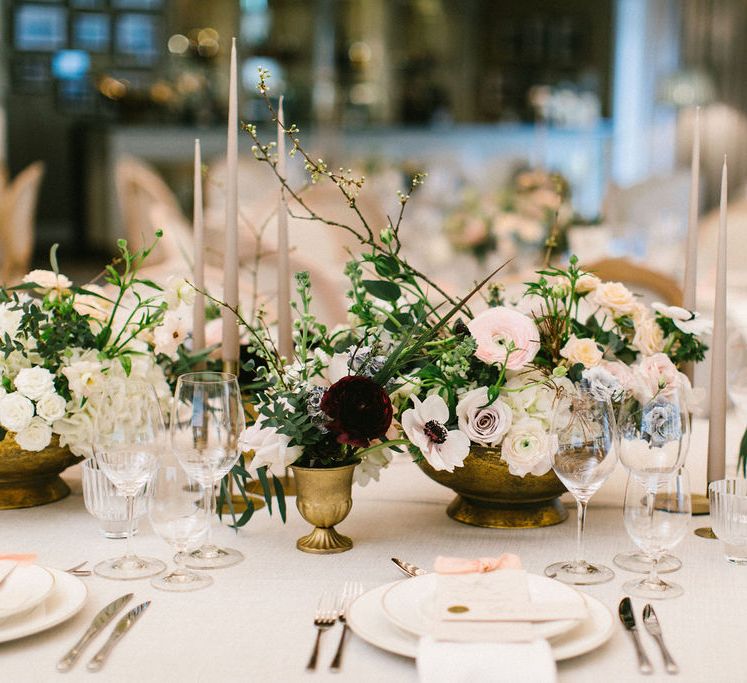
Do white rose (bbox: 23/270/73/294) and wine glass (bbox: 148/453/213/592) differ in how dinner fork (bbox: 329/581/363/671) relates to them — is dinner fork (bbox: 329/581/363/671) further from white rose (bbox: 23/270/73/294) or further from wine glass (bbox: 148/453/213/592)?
white rose (bbox: 23/270/73/294)

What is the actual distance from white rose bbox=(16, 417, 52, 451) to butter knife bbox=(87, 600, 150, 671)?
32 centimetres

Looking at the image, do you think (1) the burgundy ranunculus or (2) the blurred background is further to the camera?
(2) the blurred background

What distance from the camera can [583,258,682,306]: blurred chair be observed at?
7.62ft

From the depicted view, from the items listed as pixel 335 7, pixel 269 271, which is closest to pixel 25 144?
pixel 335 7

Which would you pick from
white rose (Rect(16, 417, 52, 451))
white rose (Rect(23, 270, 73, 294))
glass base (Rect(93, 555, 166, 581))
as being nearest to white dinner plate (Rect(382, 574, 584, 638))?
glass base (Rect(93, 555, 166, 581))

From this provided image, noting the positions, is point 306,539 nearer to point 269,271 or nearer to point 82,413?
point 82,413

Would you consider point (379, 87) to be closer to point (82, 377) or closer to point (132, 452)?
point (82, 377)

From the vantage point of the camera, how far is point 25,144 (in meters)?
10.5

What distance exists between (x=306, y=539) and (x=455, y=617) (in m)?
0.33

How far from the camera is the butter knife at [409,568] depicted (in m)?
1.13

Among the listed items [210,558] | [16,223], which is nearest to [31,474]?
[210,558]

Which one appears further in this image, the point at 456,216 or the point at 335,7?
the point at 335,7

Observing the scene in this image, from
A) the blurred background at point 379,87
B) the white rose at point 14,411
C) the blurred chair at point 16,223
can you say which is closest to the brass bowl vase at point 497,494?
the white rose at point 14,411

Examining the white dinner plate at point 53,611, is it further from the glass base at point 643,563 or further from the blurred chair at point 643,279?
the blurred chair at point 643,279
